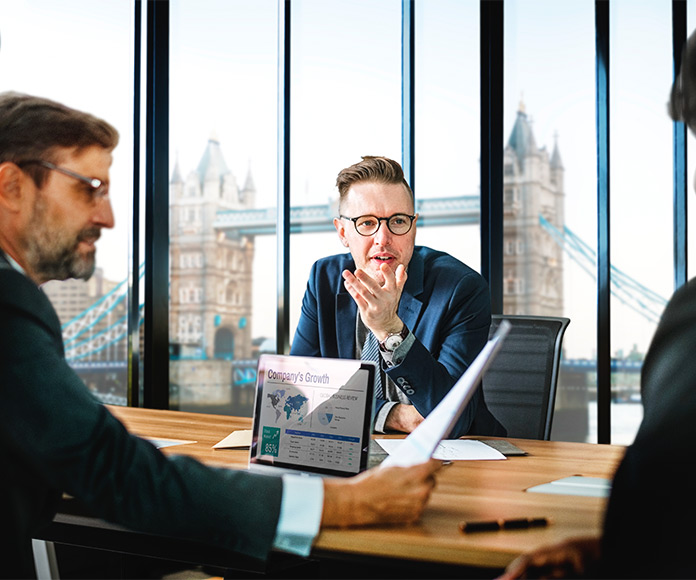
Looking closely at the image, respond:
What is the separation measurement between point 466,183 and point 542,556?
3087 millimetres

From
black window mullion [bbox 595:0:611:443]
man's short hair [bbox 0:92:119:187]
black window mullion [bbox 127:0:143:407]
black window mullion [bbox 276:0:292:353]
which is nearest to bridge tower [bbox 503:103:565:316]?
black window mullion [bbox 595:0:611:443]

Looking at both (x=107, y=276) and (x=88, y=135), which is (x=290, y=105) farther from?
(x=88, y=135)

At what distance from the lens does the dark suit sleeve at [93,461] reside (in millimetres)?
975

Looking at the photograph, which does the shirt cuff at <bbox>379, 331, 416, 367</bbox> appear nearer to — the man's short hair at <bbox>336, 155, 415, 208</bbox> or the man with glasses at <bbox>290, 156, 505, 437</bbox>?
the man with glasses at <bbox>290, 156, 505, 437</bbox>

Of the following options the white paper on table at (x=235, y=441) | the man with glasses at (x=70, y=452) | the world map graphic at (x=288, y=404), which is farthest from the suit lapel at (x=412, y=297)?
the man with glasses at (x=70, y=452)

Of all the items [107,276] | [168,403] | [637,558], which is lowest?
[168,403]

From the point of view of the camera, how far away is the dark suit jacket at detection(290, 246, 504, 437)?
1850 millimetres

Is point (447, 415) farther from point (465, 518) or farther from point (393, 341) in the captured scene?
point (393, 341)

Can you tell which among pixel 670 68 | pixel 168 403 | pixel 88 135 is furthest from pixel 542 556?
pixel 670 68

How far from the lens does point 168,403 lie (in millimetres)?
3494

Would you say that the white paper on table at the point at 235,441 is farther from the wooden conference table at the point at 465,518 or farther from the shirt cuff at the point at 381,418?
the shirt cuff at the point at 381,418

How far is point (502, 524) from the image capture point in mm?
1077

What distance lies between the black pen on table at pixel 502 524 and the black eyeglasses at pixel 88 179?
0.82 meters

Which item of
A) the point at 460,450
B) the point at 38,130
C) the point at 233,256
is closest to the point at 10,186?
the point at 38,130
